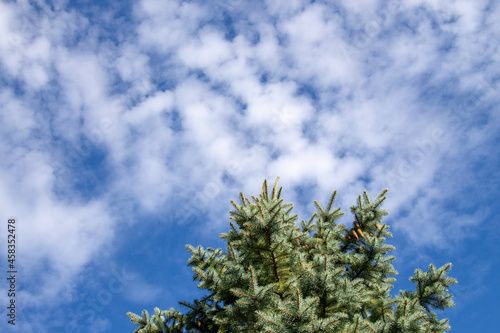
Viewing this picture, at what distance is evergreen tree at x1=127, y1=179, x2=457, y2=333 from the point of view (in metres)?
5.37

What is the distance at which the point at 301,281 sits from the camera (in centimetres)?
Answer: 608

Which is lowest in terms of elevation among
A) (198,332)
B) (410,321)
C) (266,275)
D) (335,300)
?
(410,321)

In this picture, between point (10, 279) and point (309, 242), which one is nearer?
point (309, 242)

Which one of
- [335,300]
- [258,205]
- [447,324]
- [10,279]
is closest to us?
[335,300]

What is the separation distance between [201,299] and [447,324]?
533 centimetres

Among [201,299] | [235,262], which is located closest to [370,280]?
[235,262]

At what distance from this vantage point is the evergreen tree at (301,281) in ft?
17.6

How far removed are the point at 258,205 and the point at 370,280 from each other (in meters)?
3.44

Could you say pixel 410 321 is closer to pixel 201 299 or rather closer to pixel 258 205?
pixel 258 205

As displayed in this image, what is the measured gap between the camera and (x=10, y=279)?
968cm

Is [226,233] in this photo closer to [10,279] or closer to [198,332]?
[198,332]

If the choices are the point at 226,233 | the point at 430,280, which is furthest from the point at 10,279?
the point at 430,280

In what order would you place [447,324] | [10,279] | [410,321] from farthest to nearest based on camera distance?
[10,279] < [447,324] < [410,321]

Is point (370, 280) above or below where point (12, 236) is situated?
below
